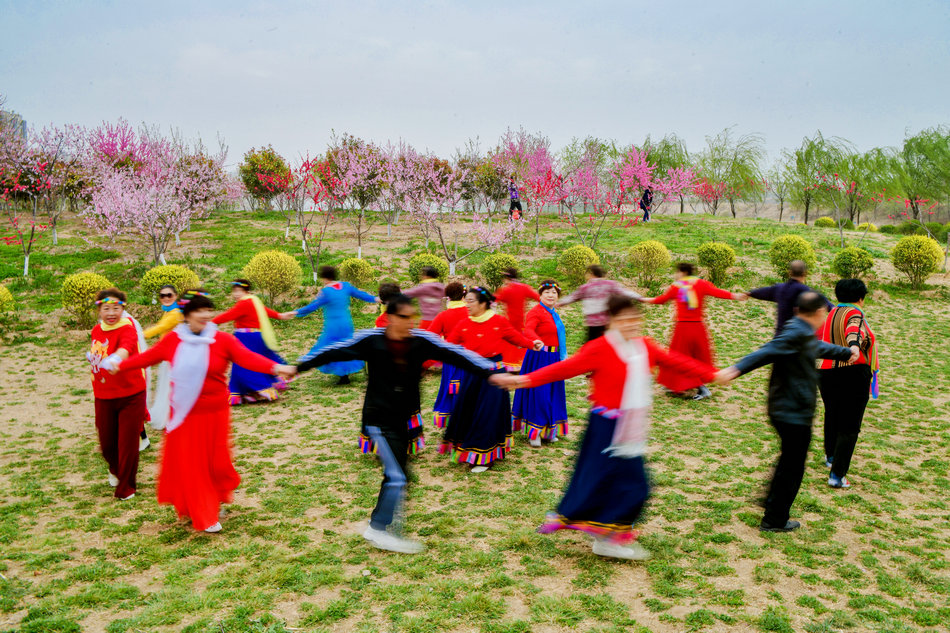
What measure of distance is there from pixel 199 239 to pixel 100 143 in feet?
26.1

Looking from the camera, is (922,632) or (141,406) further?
(141,406)

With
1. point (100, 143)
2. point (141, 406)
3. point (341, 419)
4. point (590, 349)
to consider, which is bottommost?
point (341, 419)

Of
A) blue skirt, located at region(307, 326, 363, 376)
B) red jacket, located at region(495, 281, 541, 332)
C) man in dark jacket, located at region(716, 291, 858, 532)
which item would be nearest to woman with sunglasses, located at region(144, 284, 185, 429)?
blue skirt, located at region(307, 326, 363, 376)

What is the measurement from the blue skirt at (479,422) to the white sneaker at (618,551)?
190 centimetres

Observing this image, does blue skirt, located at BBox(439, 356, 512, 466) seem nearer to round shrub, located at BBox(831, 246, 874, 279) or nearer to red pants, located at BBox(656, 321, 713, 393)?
Answer: red pants, located at BBox(656, 321, 713, 393)

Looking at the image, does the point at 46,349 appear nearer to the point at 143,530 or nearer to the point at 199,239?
the point at 143,530

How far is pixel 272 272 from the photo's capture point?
13.7 m

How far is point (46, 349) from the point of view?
11594 millimetres

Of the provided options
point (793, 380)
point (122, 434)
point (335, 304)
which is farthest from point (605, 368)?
point (335, 304)

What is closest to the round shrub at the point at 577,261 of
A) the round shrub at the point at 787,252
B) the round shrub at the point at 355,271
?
the round shrub at the point at 787,252

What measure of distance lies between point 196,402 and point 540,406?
369 centimetres

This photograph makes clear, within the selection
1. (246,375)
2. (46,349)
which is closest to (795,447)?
(246,375)

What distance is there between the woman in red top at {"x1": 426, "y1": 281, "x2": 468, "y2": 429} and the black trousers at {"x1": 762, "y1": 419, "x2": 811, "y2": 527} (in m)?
3.20

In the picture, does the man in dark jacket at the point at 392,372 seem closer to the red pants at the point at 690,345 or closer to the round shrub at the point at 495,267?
the red pants at the point at 690,345
